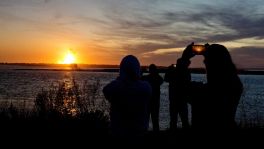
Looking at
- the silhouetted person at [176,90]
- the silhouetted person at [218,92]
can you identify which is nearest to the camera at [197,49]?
the silhouetted person at [218,92]

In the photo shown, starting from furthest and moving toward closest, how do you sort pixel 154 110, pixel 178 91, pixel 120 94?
pixel 154 110
pixel 178 91
pixel 120 94

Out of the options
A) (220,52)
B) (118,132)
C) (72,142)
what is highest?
(220,52)

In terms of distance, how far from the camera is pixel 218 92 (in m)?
4.66

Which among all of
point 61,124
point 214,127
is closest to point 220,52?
point 214,127

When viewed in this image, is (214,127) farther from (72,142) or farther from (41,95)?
(41,95)

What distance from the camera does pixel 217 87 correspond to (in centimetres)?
466

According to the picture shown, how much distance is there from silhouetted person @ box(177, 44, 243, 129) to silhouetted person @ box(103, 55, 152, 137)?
2.11ft

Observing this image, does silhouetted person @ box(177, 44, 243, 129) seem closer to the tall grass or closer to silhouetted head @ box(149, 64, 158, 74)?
the tall grass

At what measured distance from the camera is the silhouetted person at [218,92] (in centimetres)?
464

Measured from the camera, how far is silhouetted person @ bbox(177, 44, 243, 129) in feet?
15.2

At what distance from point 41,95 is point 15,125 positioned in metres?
2.39

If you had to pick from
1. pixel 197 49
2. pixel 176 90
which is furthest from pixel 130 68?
pixel 176 90

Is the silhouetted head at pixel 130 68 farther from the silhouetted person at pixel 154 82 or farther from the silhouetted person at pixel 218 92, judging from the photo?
the silhouetted person at pixel 154 82

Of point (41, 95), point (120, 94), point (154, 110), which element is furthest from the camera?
point (41, 95)
